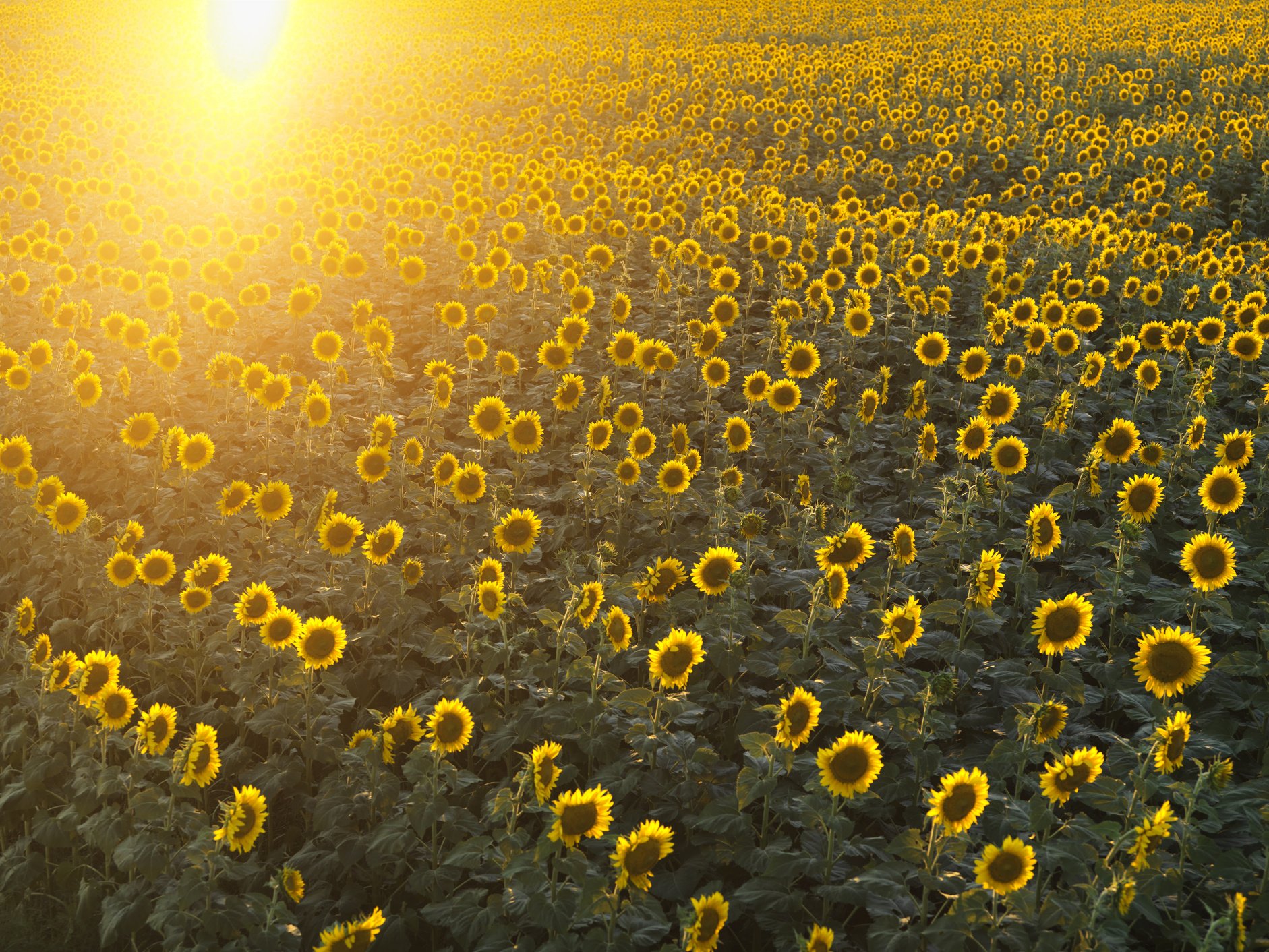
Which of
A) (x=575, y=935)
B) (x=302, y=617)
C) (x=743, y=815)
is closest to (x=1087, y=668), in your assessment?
(x=743, y=815)

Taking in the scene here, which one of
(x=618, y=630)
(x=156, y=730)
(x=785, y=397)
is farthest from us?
(x=785, y=397)

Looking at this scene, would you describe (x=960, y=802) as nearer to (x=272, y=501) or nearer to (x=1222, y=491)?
(x=1222, y=491)

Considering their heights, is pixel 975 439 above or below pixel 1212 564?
above

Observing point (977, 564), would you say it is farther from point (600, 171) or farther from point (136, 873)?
point (600, 171)

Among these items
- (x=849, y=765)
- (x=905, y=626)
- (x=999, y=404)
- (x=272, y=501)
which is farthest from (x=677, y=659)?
(x=999, y=404)

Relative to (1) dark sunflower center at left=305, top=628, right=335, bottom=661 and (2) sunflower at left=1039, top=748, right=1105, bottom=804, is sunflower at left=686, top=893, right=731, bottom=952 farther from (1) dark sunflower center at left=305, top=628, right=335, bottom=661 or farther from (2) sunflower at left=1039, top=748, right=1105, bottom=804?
(1) dark sunflower center at left=305, top=628, right=335, bottom=661

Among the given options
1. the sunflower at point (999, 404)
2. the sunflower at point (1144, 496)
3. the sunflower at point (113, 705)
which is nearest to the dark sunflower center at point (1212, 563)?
the sunflower at point (1144, 496)
